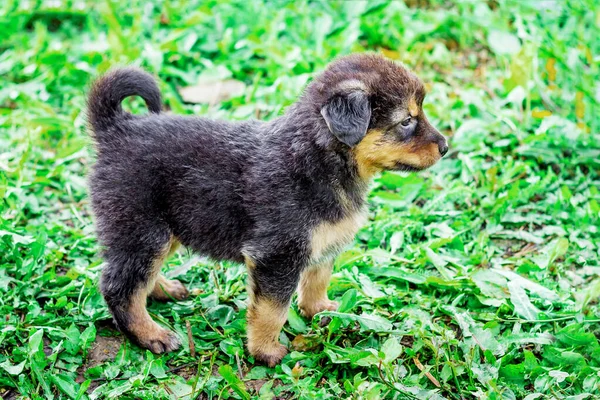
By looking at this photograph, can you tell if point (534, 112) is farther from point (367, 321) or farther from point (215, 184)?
point (215, 184)

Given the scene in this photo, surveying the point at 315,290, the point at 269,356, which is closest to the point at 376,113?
the point at 315,290

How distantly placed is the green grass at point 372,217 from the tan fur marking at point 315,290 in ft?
0.65

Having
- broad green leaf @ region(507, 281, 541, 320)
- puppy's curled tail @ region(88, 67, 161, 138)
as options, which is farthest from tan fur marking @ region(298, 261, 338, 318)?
puppy's curled tail @ region(88, 67, 161, 138)

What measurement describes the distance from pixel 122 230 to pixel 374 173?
1568 millimetres

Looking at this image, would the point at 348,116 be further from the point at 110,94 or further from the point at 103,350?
the point at 103,350

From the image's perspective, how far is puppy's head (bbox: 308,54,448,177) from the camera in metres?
4.42

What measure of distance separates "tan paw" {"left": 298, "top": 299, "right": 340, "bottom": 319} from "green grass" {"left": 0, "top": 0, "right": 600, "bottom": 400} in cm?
→ 16

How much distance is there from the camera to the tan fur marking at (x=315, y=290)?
16.8 feet

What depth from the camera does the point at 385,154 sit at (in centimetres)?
470

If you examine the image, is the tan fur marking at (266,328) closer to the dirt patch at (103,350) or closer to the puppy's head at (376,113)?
the dirt patch at (103,350)

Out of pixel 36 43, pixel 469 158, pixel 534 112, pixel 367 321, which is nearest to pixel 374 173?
pixel 367 321

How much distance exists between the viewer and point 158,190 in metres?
4.77

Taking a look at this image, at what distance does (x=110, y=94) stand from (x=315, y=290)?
181 centimetres

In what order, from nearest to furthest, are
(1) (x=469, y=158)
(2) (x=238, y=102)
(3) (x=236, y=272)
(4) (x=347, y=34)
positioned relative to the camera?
(3) (x=236, y=272) → (1) (x=469, y=158) → (2) (x=238, y=102) → (4) (x=347, y=34)
